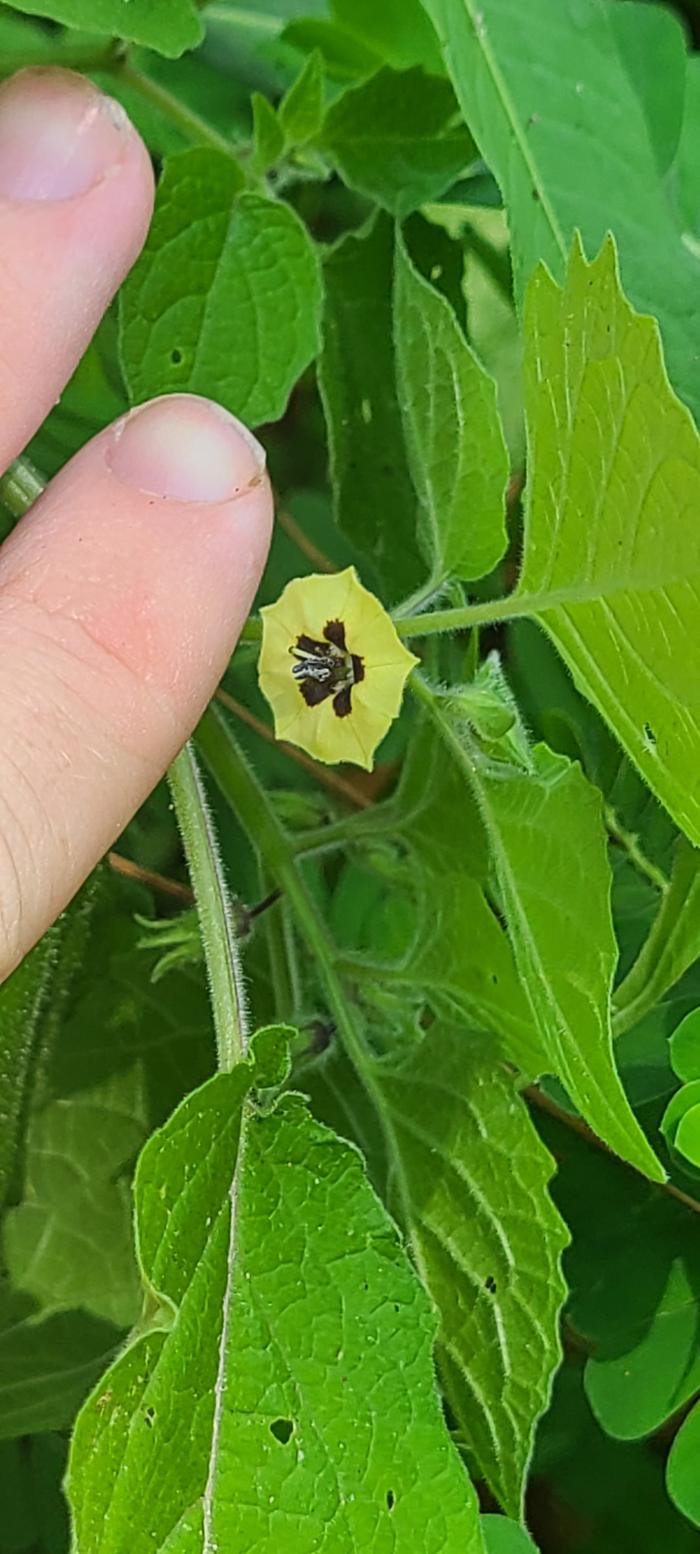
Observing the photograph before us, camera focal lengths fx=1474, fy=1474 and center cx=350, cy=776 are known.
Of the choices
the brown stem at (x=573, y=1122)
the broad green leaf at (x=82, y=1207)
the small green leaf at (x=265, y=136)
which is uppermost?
the small green leaf at (x=265, y=136)

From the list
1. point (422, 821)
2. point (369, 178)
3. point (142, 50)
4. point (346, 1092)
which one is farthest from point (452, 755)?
point (142, 50)

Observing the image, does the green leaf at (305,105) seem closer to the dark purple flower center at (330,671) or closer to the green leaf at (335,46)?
the green leaf at (335,46)

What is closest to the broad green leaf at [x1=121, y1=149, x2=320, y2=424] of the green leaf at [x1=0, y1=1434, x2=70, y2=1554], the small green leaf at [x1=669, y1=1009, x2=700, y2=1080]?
the small green leaf at [x1=669, y1=1009, x2=700, y2=1080]

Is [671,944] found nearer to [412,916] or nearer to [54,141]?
[412,916]

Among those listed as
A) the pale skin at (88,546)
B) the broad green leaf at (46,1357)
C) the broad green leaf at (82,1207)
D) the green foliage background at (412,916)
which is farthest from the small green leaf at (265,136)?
the broad green leaf at (46,1357)

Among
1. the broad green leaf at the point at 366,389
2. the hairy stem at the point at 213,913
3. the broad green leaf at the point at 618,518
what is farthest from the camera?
the broad green leaf at the point at 366,389

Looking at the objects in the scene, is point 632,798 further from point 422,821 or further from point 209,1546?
point 209,1546

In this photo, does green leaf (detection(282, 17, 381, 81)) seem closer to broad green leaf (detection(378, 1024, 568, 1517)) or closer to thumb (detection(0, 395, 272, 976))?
thumb (detection(0, 395, 272, 976))
